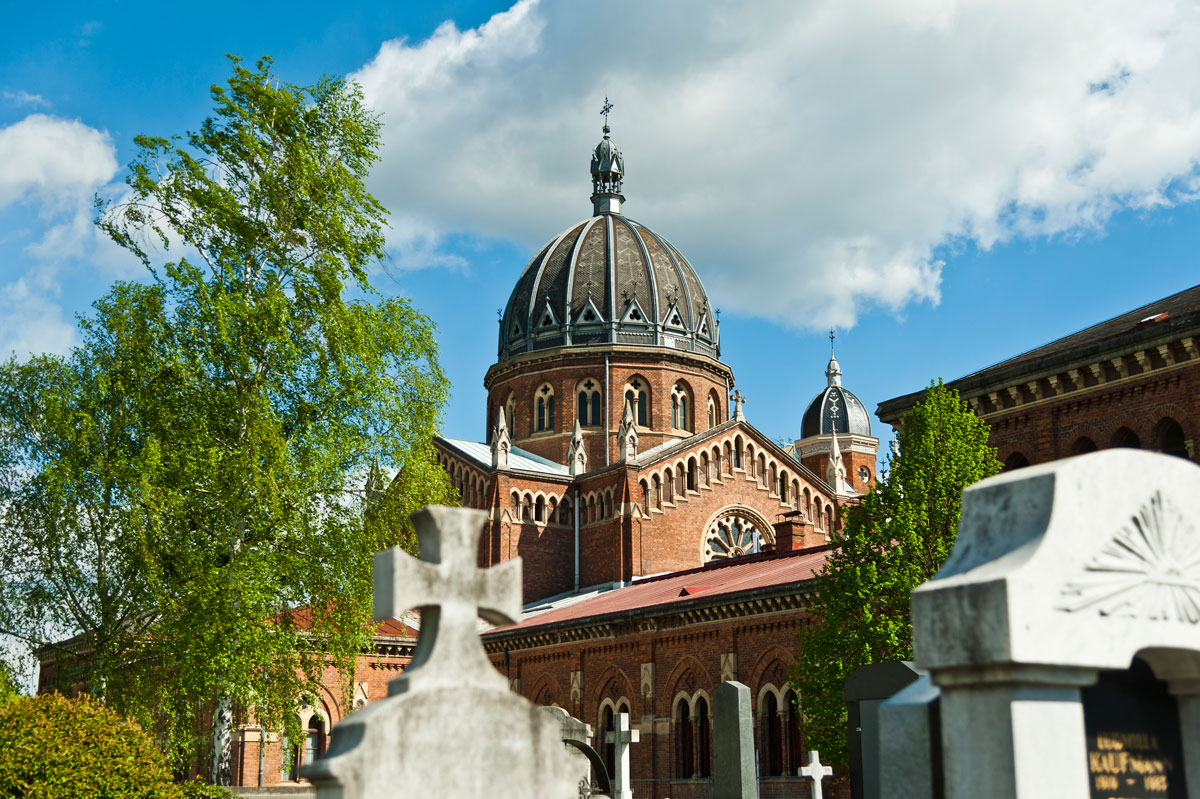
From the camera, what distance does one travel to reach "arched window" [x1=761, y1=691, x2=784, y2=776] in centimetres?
2889

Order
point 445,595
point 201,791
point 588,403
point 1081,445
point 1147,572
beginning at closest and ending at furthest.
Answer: point 1147,572 → point 445,595 → point 201,791 → point 1081,445 → point 588,403

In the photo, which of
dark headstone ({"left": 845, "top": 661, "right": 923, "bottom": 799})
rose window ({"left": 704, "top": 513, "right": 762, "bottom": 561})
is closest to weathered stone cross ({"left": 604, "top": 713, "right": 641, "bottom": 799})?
dark headstone ({"left": 845, "top": 661, "right": 923, "bottom": 799})

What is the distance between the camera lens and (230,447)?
60.9ft

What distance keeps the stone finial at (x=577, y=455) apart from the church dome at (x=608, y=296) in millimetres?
4418

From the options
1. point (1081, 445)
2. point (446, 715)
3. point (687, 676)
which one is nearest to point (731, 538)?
point (687, 676)

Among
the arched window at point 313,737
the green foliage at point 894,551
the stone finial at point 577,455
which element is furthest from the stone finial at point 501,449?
the green foliage at point 894,551

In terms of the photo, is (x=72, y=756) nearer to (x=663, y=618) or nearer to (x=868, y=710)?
(x=868, y=710)

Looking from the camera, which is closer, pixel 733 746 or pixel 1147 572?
pixel 1147 572

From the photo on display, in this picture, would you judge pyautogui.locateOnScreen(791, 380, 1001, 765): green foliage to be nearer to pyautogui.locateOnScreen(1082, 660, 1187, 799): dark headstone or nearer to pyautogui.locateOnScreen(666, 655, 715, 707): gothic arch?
pyautogui.locateOnScreen(666, 655, 715, 707): gothic arch

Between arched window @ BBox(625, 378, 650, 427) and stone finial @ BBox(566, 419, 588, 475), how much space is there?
300cm

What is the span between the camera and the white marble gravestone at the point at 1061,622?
5.46 m

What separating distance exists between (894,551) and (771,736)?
10352 mm

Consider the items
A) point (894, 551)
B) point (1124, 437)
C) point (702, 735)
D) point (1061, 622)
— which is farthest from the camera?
point (702, 735)

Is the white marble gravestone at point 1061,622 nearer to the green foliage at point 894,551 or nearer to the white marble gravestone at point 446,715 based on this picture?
the white marble gravestone at point 446,715
